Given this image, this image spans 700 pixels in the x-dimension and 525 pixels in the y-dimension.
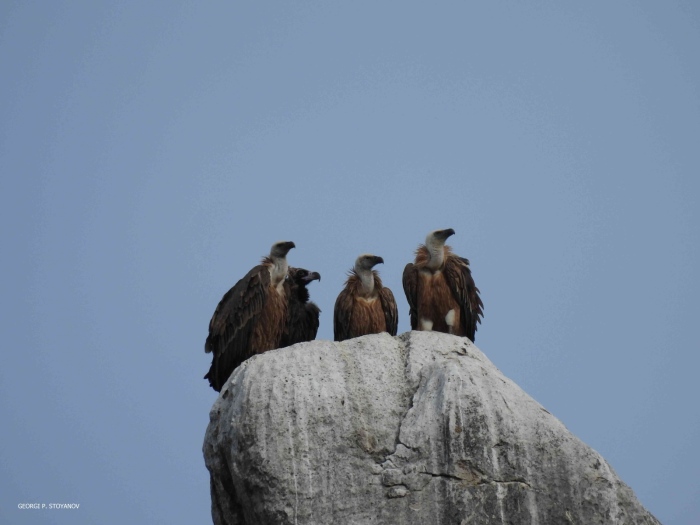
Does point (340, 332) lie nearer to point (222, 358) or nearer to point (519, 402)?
point (222, 358)

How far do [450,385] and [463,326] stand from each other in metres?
4.07

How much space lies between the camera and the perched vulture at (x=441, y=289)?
61.5ft

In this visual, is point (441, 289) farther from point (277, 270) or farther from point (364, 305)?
point (277, 270)

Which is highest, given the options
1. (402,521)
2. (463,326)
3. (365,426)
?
(463,326)

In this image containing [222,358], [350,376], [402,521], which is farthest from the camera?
[222,358]

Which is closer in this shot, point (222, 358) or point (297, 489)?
point (297, 489)

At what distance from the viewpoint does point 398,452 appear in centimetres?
1468

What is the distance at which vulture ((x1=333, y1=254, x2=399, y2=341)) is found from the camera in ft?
60.6

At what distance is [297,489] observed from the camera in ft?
47.4

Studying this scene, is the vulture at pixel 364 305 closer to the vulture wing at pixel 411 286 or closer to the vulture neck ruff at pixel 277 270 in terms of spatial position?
the vulture wing at pixel 411 286

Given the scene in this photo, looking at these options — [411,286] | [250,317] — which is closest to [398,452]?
[250,317]

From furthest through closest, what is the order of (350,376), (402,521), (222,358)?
(222,358) → (350,376) → (402,521)

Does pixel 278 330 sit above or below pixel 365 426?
above

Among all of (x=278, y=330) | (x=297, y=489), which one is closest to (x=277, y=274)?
(x=278, y=330)
